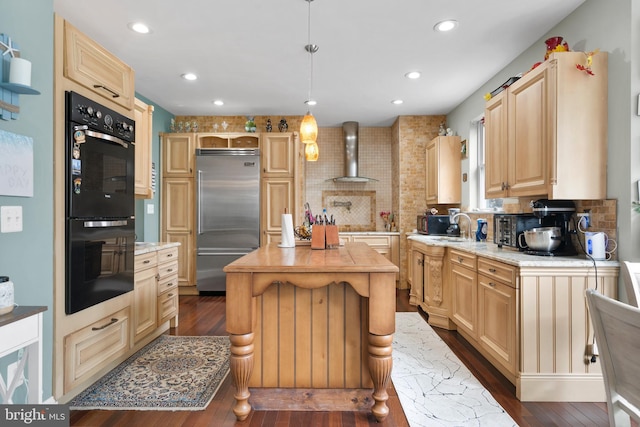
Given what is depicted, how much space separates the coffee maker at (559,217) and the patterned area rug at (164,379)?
8.29ft

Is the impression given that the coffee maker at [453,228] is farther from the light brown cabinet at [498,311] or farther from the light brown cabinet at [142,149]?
the light brown cabinet at [142,149]

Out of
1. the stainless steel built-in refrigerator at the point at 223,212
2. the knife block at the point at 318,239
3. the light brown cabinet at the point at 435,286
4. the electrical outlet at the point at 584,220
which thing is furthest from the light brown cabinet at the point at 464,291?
the stainless steel built-in refrigerator at the point at 223,212

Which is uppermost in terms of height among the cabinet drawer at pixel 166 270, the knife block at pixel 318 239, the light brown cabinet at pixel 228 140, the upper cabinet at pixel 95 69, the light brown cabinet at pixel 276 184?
the light brown cabinet at pixel 228 140

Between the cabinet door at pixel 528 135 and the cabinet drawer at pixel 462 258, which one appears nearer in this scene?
the cabinet door at pixel 528 135

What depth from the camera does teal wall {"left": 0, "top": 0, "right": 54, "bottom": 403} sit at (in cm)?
169

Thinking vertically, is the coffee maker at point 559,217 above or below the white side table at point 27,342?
above

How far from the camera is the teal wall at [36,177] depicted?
66.6 inches

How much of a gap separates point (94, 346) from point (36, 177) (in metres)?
1.16

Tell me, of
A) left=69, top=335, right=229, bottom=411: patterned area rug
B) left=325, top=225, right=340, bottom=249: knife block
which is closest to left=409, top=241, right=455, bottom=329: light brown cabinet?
left=325, top=225, right=340, bottom=249: knife block

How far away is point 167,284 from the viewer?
132 inches

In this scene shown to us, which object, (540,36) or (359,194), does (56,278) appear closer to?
(540,36)

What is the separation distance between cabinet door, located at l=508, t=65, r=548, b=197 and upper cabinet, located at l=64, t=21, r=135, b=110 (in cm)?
304

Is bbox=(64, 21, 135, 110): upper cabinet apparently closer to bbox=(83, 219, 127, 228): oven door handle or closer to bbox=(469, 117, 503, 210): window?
bbox=(83, 219, 127, 228): oven door handle

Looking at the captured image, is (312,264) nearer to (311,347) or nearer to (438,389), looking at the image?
(311,347)
